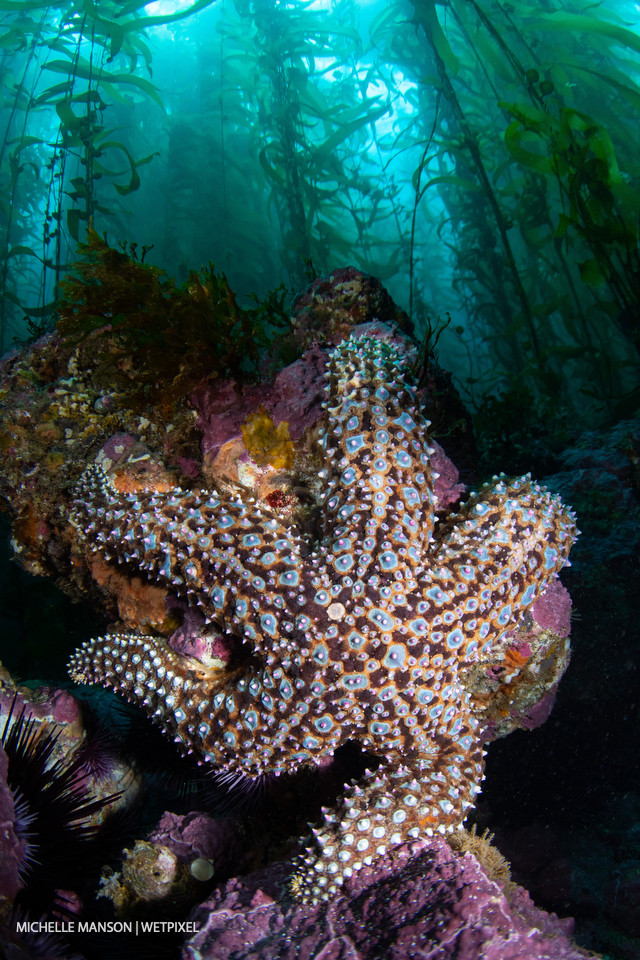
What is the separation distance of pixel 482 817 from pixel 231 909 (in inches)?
135

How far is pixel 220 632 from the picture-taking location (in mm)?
3277

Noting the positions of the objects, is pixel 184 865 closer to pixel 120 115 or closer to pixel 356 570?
pixel 356 570

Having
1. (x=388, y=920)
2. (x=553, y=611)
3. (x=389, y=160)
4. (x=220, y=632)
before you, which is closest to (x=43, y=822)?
(x=220, y=632)

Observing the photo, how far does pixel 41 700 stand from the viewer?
4.21 m

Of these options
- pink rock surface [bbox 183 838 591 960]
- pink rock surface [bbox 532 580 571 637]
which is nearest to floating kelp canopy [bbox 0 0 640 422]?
pink rock surface [bbox 532 580 571 637]

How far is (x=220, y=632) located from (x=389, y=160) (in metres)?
11.3

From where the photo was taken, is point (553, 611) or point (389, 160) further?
point (389, 160)

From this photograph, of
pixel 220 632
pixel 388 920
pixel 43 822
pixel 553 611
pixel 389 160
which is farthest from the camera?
pixel 389 160

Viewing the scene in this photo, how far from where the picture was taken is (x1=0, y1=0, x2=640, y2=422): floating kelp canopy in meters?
7.44

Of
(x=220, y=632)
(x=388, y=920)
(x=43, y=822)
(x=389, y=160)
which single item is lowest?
(x=388, y=920)

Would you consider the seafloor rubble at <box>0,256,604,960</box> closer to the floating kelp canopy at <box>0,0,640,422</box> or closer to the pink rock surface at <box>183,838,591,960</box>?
the pink rock surface at <box>183,838,591,960</box>

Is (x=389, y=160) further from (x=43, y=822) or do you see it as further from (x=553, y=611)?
(x=43, y=822)

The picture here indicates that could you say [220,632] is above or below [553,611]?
above

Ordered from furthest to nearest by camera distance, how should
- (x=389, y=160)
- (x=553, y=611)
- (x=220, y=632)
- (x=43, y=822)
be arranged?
(x=389, y=160) < (x=553, y=611) < (x=220, y=632) < (x=43, y=822)
